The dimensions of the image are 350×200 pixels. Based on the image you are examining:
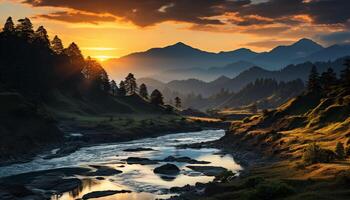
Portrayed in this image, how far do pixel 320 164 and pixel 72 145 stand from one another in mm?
90488

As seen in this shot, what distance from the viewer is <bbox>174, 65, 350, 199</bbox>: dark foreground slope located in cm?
5269

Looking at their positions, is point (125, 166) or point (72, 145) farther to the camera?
point (72, 145)

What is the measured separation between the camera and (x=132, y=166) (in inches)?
4215

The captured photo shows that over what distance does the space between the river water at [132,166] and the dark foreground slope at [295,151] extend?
7770 millimetres

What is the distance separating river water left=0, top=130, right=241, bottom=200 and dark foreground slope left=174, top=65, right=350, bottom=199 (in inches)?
306

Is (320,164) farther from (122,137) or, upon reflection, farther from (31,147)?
(122,137)

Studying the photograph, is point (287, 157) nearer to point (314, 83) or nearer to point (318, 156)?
point (318, 156)

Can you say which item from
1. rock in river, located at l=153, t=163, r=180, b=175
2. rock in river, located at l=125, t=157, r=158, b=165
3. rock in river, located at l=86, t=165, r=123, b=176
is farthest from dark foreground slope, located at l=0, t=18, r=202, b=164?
rock in river, located at l=153, t=163, r=180, b=175

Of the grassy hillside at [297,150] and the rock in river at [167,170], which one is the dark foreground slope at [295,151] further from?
the rock in river at [167,170]

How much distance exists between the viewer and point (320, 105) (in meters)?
138

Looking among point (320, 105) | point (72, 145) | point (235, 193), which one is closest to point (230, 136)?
point (320, 105)

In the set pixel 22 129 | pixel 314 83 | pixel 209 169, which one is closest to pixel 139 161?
pixel 209 169

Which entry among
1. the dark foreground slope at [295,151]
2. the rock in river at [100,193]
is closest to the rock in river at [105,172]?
the rock in river at [100,193]

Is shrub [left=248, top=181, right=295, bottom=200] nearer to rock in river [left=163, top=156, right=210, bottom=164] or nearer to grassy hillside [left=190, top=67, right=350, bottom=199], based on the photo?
grassy hillside [left=190, top=67, right=350, bottom=199]
